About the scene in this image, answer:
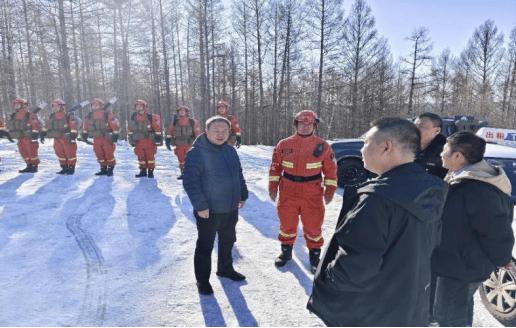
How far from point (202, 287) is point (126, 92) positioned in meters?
24.0

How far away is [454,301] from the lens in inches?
82.2

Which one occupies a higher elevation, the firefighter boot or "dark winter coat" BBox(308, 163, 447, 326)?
"dark winter coat" BBox(308, 163, 447, 326)

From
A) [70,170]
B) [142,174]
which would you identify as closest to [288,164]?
[142,174]

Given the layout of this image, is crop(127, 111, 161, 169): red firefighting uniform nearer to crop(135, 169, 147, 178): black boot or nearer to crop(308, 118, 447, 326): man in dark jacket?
crop(135, 169, 147, 178): black boot

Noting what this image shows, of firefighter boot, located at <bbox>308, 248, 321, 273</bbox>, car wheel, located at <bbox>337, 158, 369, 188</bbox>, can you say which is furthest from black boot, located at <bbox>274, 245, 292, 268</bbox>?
car wheel, located at <bbox>337, 158, 369, 188</bbox>

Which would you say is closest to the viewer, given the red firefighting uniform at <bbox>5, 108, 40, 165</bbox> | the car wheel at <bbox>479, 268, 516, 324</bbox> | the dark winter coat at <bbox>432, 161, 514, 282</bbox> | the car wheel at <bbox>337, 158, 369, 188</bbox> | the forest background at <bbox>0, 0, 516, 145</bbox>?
the dark winter coat at <bbox>432, 161, 514, 282</bbox>

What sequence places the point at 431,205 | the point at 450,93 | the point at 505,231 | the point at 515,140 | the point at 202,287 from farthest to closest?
1. the point at 450,93
2. the point at 515,140
3. the point at 202,287
4. the point at 505,231
5. the point at 431,205

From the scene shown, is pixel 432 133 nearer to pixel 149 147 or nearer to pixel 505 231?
pixel 505 231

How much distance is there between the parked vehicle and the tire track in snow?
2.35 m

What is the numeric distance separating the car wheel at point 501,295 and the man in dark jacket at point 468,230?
0.63 meters

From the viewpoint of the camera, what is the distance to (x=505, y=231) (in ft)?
6.13

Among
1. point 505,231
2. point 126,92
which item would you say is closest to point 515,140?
point 505,231

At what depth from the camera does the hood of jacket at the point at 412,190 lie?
131 centimetres

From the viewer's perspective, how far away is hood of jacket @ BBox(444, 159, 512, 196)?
1893 mm
